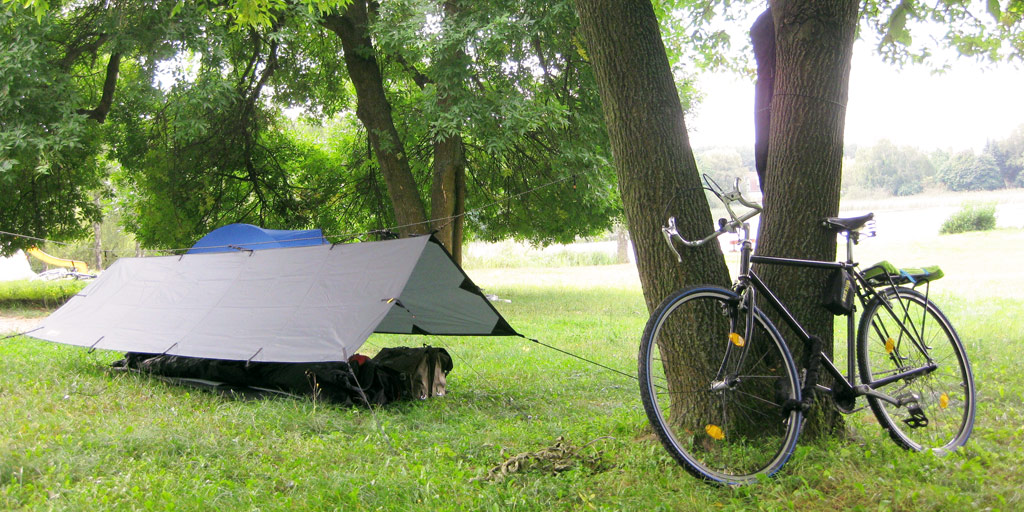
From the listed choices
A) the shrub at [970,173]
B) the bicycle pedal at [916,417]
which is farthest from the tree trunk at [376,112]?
the shrub at [970,173]

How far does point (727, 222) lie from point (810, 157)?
51 centimetres

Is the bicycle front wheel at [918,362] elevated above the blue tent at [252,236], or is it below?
below

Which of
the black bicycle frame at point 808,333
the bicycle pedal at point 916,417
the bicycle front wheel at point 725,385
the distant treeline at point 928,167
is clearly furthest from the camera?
the distant treeline at point 928,167

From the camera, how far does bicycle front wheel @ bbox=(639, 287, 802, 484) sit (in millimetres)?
2637

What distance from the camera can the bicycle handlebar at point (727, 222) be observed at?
2.81m

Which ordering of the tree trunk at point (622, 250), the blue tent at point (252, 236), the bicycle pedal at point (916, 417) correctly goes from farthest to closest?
the tree trunk at point (622, 250), the blue tent at point (252, 236), the bicycle pedal at point (916, 417)

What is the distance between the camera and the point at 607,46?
315 centimetres

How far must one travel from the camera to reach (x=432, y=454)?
3.46 metres

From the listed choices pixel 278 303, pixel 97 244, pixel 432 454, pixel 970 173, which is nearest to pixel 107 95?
pixel 278 303

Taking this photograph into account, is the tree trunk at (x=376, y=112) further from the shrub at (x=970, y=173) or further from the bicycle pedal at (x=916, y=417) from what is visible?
the shrub at (x=970, y=173)

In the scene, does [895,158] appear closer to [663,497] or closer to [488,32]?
[488,32]

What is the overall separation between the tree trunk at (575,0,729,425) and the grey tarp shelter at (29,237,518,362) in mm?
2158

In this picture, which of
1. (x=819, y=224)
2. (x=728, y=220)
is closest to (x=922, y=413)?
(x=819, y=224)

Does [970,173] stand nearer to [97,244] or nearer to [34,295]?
[34,295]
